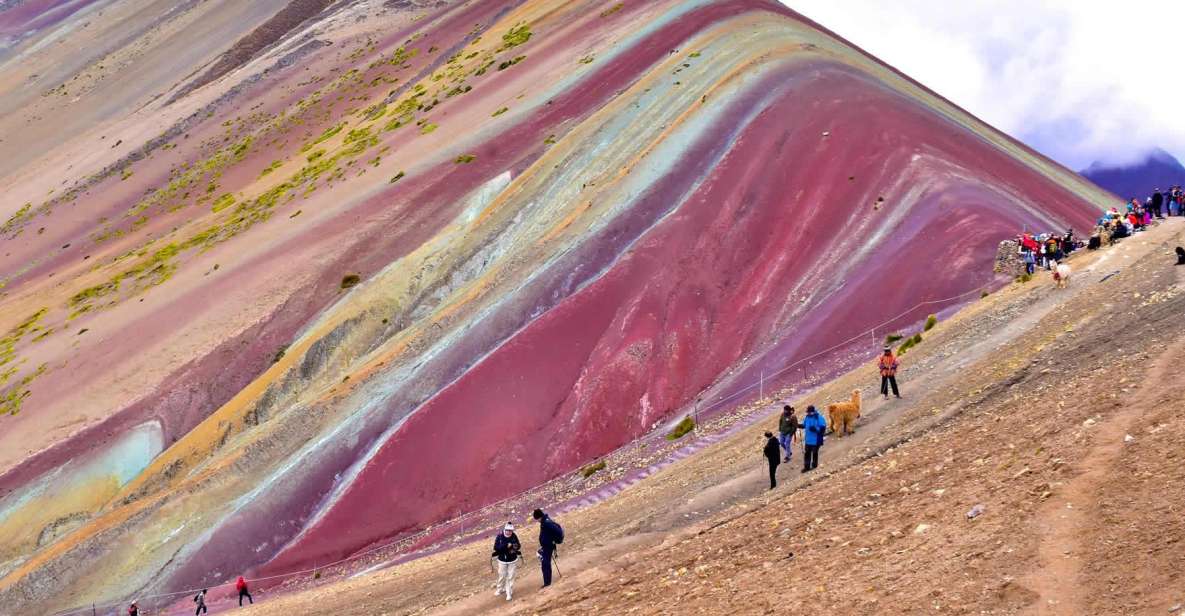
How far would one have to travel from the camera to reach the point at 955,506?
1889cm

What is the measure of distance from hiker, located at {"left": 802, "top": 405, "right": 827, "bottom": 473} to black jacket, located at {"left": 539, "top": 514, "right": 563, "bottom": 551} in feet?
20.0

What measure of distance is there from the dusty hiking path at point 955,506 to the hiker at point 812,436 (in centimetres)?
48

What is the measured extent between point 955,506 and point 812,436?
7.64 m

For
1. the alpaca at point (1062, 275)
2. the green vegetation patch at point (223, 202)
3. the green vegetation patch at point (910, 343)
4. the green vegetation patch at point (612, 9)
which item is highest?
the green vegetation patch at point (612, 9)

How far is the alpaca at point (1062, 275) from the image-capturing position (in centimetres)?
3506

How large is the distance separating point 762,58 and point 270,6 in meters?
97.2

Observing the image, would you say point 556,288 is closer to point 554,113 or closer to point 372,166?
point 554,113

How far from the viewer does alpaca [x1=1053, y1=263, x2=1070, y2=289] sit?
35.1 metres

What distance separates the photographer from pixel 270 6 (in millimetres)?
148375

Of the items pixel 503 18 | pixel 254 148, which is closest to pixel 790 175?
pixel 503 18

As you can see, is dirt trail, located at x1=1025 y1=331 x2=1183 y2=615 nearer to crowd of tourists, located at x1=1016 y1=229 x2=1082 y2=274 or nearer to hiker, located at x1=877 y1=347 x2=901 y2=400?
hiker, located at x1=877 y1=347 x2=901 y2=400

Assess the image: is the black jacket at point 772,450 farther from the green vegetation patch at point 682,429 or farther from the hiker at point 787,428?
the green vegetation patch at point 682,429

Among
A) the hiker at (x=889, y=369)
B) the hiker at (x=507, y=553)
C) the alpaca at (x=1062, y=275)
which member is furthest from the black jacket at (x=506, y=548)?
the alpaca at (x=1062, y=275)

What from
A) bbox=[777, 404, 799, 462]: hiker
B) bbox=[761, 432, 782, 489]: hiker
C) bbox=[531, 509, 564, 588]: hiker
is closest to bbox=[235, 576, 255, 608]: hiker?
bbox=[531, 509, 564, 588]: hiker
